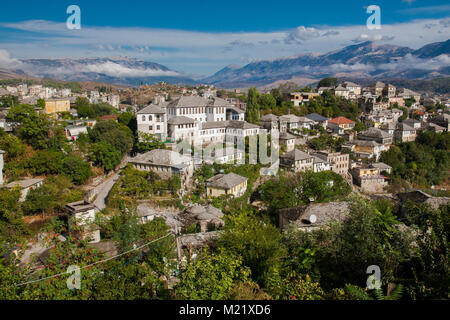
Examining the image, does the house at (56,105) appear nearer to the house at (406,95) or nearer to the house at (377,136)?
the house at (377,136)

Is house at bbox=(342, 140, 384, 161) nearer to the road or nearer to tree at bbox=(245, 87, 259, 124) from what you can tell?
tree at bbox=(245, 87, 259, 124)

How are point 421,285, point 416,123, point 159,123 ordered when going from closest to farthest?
1. point 421,285
2. point 159,123
3. point 416,123

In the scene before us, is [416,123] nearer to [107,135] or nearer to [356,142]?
[356,142]

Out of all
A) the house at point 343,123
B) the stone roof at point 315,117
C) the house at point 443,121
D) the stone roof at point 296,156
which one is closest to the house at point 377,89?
the house at point 443,121

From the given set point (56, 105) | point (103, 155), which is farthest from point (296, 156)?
point (56, 105)

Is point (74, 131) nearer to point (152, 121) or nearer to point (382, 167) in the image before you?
point (152, 121)

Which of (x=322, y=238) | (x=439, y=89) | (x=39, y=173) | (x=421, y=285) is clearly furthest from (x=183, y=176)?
(x=439, y=89)
